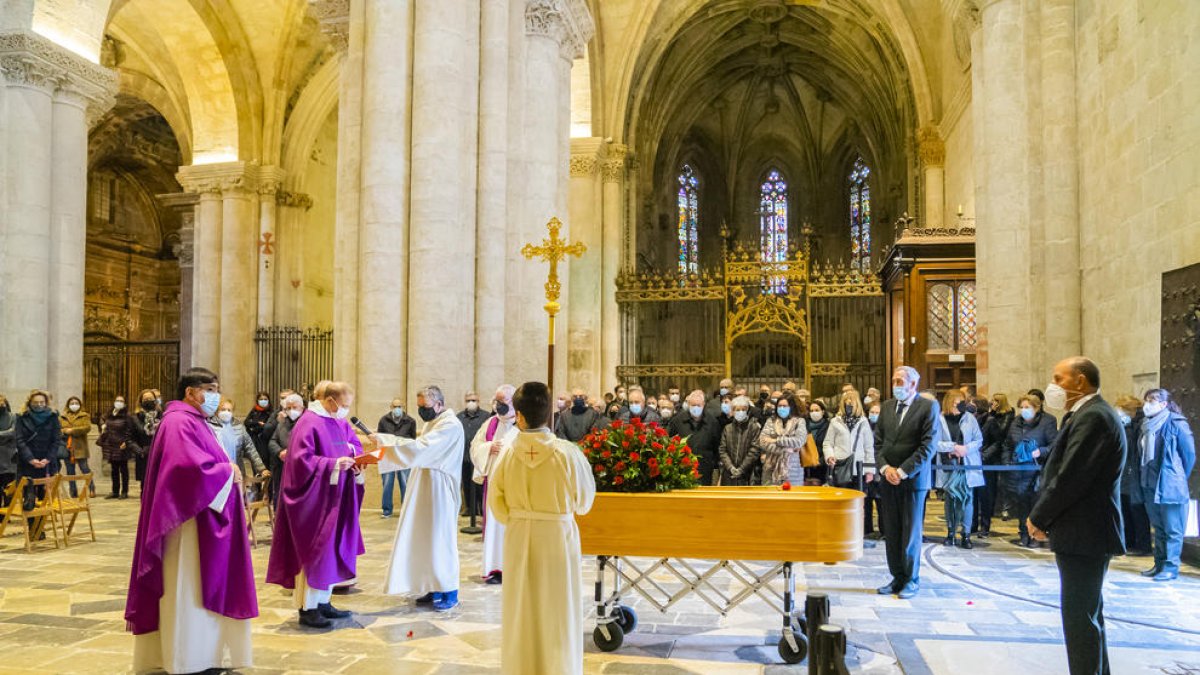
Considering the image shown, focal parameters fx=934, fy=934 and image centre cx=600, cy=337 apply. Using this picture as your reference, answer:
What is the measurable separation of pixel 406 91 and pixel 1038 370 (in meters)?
9.29

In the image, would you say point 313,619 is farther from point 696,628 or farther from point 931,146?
point 931,146

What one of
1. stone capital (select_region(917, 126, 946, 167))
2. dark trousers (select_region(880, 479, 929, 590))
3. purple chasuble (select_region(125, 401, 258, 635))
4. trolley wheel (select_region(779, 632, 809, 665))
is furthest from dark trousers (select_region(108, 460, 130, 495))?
stone capital (select_region(917, 126, 946, 167))

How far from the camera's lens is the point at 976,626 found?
6457 mm

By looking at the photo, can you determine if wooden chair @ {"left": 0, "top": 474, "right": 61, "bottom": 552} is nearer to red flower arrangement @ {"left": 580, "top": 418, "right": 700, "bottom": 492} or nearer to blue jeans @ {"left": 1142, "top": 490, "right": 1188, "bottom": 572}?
red flower arrangement @ {"left": 580, "top": 418, "right": 700, "bottom": 492}

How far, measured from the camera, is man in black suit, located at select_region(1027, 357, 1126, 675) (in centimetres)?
467

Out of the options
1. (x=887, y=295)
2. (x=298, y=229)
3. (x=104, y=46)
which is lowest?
(x=887, y=295)

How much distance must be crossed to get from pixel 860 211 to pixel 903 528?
1268 inches

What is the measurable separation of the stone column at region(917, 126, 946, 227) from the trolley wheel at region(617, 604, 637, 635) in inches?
→ 791

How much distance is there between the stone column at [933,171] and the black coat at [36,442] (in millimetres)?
20116

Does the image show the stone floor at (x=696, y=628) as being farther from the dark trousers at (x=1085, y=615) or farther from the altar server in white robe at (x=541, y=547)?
the altar server in white robe at (x=541, y=547)

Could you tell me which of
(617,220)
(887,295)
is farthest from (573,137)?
(887,295)

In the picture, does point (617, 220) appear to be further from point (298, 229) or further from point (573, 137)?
point (298, 229)

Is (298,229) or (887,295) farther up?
(298,229)

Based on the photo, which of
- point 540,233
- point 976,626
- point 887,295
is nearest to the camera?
point 976,626
